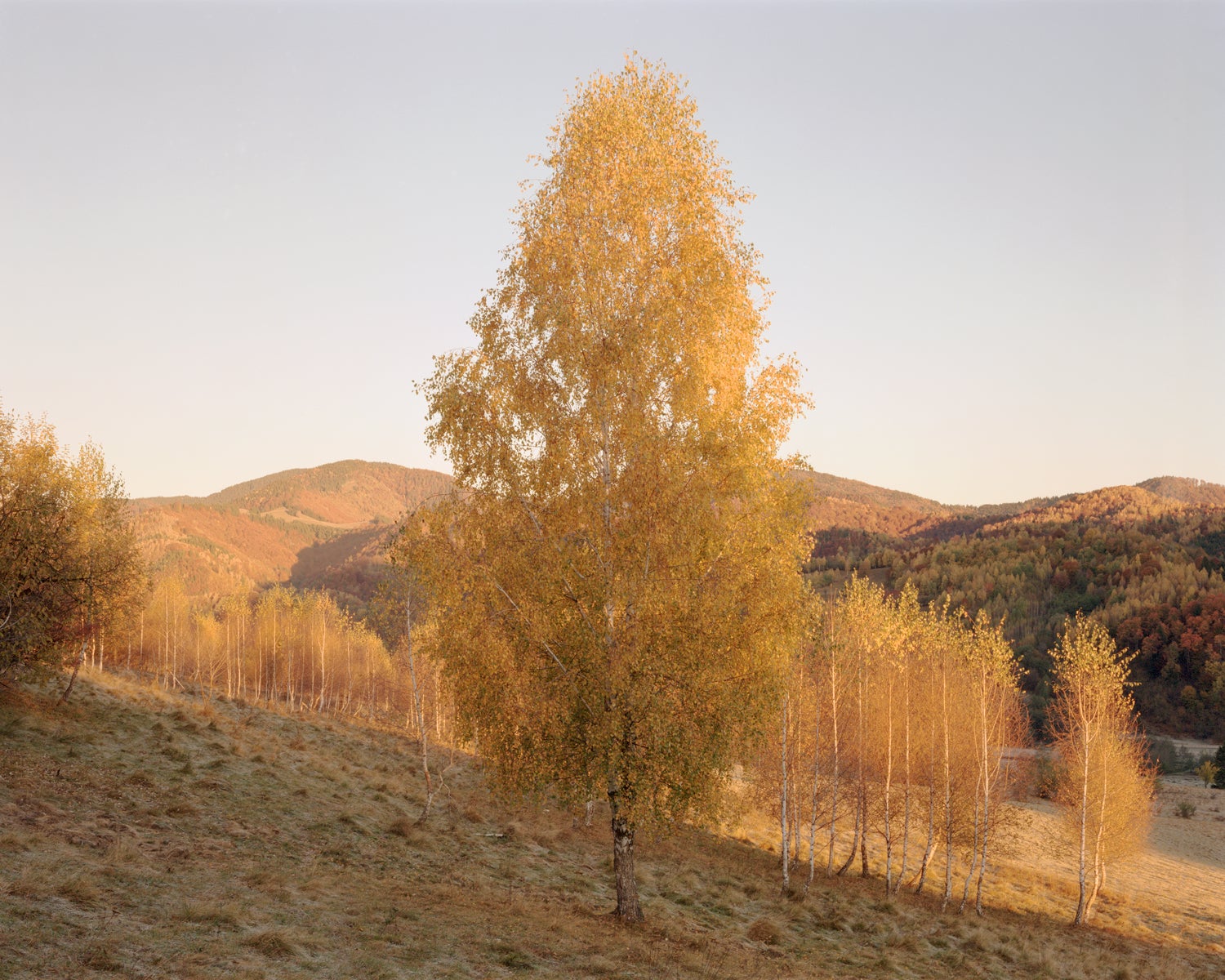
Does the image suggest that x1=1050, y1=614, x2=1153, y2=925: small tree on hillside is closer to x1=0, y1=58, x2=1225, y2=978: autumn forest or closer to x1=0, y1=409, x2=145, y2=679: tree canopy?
x1=0, y1=58, x2=1225, y2=978: autumn forest

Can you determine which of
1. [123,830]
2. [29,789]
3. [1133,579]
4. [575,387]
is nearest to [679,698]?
[575,387]

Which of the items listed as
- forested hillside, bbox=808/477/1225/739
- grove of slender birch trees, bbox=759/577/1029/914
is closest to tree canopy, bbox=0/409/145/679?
grove of slender birch trees, bbox=759/577/1029/914

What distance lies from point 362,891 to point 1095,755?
3285 centimetres

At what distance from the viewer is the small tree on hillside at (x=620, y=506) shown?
14930mm

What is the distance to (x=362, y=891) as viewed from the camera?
17.0m

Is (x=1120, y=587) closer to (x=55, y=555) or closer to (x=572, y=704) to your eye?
(x=572, y=704)

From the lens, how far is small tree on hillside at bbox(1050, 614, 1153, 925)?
1353 inches

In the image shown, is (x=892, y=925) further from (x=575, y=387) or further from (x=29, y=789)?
(x=29, y=789)

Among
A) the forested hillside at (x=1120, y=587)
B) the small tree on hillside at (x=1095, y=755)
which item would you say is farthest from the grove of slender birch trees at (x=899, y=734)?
the forested hillside at (x=1120, y=587)

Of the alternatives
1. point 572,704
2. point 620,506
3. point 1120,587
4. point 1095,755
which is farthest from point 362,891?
point 1120,587

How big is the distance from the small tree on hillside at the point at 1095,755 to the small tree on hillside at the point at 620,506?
25.3m

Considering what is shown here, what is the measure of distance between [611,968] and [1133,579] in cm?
15519

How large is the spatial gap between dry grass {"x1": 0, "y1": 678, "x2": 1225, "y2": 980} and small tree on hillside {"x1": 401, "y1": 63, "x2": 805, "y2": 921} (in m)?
3.17

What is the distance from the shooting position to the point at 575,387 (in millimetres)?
16672
